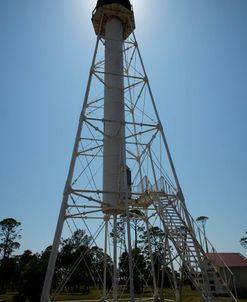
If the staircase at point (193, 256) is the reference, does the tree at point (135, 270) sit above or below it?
above

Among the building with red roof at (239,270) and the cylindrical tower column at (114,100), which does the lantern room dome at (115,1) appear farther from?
the building with red roof at (239,270)

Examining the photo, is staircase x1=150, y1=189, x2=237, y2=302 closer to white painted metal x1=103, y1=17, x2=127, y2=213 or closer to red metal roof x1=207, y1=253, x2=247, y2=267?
white painted metal x1=103, y1=17, x2=127, y2=213

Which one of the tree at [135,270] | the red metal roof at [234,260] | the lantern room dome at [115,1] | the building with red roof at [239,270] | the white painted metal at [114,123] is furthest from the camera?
the tree at [135,270]

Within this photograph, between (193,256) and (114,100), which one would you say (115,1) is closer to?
(114,100)

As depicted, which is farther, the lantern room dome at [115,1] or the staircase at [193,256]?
the lantern room dome at [115,1]

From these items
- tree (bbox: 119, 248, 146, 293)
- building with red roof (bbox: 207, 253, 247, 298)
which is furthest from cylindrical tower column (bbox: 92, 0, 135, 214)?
tree (bbox: 119, 248, 146, 293)

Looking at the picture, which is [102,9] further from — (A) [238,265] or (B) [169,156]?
(A) [238,265]

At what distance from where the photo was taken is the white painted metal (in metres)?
13.3

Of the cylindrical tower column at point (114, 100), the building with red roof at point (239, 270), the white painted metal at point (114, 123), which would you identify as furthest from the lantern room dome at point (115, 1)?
the building with red roof at point (239, 270)

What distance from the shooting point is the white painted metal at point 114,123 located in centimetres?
1328

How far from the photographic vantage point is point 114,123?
1427 cm

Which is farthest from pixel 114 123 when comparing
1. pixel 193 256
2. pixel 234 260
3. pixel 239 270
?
pixel 234 260

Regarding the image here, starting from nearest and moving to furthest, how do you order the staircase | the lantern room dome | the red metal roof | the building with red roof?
1. the staircase
2. the lantern room dome
3. the building with red roof
4. the red metal roof

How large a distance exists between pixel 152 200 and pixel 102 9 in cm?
1108
